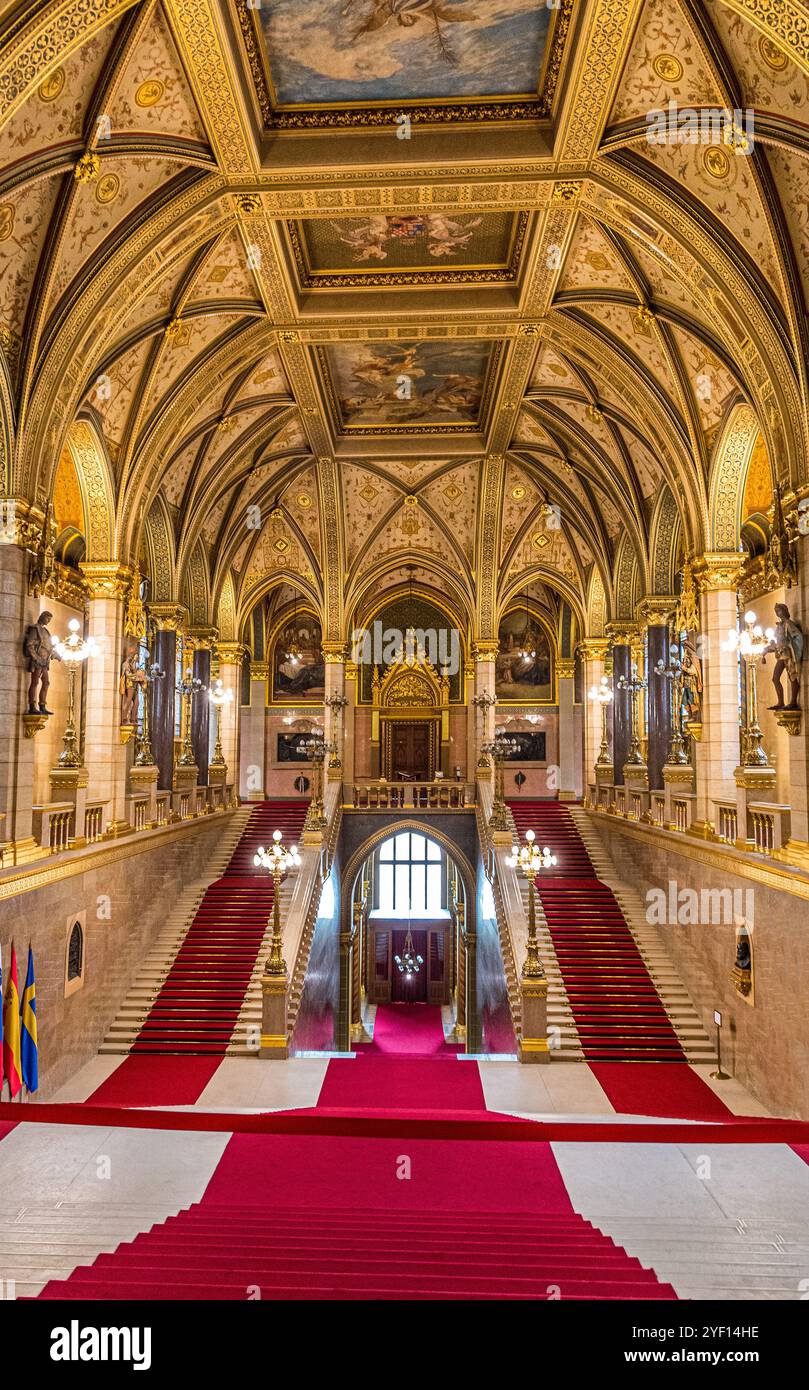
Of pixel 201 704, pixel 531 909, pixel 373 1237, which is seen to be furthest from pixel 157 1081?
pixel 201 704

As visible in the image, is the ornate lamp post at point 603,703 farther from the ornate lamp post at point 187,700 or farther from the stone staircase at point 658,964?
the ornate lamp post at point 187,700

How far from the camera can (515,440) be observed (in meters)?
21.3

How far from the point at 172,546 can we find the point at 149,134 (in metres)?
10.4

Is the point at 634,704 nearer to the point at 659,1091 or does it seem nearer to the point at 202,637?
the point at 659,1091

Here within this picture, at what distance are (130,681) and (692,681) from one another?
10523mm

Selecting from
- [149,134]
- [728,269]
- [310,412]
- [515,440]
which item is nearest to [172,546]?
[310,412]

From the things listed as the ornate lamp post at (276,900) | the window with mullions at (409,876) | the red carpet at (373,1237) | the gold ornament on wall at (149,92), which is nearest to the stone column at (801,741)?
the red carpet at (373,1237)

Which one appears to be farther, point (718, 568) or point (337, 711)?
point (337, 711)

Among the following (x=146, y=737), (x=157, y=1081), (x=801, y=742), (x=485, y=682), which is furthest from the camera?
(x=485, y=682)

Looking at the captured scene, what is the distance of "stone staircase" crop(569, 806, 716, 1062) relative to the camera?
13.7 metres

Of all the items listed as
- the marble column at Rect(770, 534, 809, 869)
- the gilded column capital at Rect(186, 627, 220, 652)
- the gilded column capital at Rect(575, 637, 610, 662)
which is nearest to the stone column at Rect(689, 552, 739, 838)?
the marble column at Rect(770, 534, 809, 869)

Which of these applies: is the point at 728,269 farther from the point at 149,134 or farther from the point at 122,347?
the point at 122,347

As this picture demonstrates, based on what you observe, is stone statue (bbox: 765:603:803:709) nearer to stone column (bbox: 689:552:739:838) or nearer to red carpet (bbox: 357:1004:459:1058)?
stone column (bbox: 689:552:739:838)

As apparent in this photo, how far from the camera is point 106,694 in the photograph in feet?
49.4
